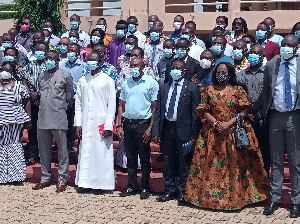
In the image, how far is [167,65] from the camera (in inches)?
340

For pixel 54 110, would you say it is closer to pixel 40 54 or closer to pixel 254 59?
pixel 40 54

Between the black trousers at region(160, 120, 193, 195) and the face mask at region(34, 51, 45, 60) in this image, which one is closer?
the black trousers at region(160, 120, 193, 195)

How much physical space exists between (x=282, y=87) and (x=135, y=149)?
229 cm

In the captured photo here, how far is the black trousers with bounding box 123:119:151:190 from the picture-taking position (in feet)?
26.2

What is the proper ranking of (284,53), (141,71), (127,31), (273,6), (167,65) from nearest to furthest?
(284,53) < (141,71) < (167,65) < (127,31) < (273,6)

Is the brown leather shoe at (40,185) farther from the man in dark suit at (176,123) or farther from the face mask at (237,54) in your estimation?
the face mask at (237,54)

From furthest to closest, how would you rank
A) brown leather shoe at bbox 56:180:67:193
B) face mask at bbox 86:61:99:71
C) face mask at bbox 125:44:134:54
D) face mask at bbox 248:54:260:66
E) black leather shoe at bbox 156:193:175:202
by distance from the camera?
face mask at bbox 125:44:134:54 < brown leather shoe at bbox 56:180:67:193 < face mask at bbox 86:61:99:71 < black leather shoe at bbox 156:193:175:202 < face mask at bbox 248:54:260:66

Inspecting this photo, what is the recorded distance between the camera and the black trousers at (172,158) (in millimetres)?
Answer: 7661

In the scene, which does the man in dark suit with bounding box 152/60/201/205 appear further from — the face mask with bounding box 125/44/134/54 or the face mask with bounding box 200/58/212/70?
the face mask with bounding box 125/44/134/54

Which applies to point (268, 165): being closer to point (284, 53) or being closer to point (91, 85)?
point (284, 53)

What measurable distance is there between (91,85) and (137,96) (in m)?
0.79

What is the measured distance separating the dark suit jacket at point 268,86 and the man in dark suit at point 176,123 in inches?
32.6

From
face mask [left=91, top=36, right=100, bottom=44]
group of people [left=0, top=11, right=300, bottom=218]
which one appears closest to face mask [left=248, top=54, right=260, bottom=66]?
group of people [left=0, top=11, right=300, bottom=218]

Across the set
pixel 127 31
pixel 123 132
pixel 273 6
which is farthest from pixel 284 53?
pixel 273 6
